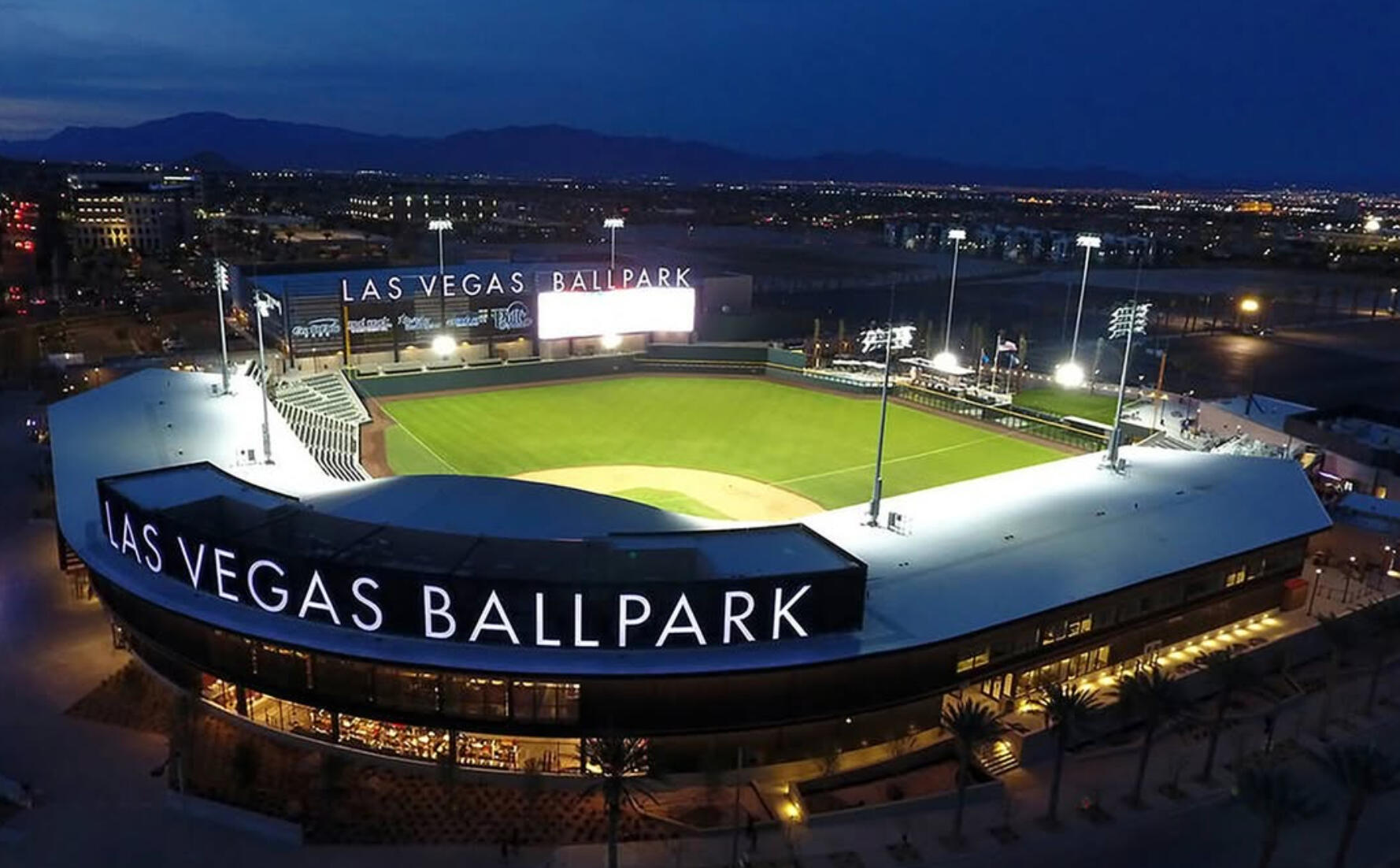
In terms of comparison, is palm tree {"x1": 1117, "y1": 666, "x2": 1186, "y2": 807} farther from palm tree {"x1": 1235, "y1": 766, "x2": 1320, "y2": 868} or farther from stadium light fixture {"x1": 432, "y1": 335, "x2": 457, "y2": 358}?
stadium light fixture {"x1": 432, "y1": 335, "x2": 457, "y2": 358}

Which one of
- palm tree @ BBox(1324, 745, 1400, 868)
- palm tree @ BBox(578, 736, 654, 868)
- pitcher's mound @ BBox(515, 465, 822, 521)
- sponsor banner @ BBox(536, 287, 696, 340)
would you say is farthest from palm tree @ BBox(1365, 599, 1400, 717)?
sponsor banner @ BBox(536, 287, 696, 340)

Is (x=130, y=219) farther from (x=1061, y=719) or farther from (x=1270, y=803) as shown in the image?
(x=1270, y=803)

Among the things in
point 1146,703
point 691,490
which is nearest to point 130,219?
point 691,490

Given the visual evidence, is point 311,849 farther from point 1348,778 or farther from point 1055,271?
point 1055,271

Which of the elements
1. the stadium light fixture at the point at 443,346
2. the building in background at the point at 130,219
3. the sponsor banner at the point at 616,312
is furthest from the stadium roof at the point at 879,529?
the building in background at the point at 130,219

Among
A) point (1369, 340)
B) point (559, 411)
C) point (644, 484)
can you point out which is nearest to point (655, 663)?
point (644, 484)

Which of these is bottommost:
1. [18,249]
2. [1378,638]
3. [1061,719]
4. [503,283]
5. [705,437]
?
[1378,638]
